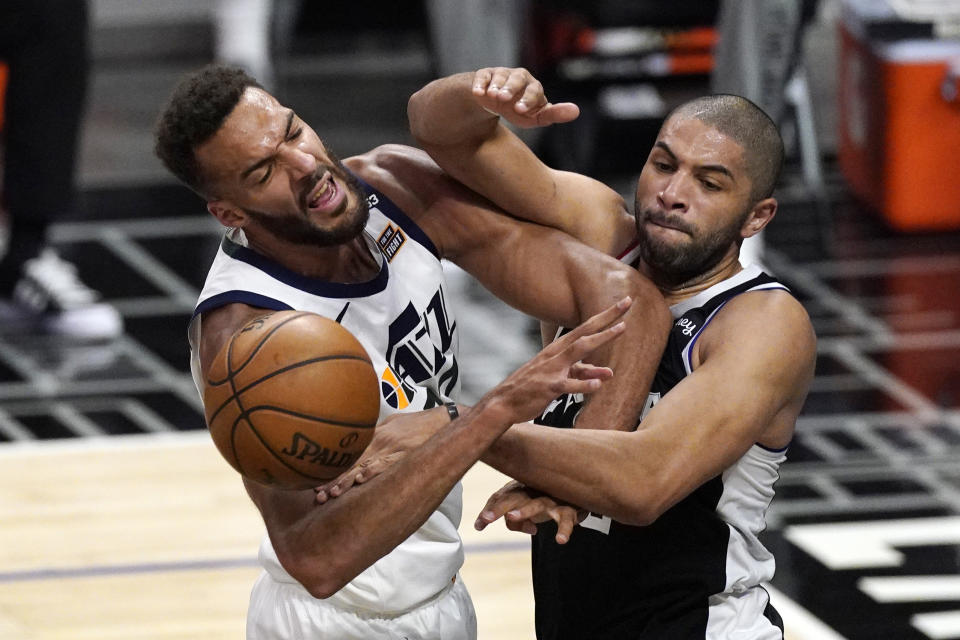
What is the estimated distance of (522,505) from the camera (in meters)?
3.03

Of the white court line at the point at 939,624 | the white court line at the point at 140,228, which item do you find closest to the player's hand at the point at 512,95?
the white court line at the point at 939,624

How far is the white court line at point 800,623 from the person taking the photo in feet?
15.3

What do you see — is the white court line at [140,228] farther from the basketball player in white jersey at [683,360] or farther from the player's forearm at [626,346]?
the player's forearm at [626,346]

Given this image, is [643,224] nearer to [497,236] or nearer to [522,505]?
[497,236]

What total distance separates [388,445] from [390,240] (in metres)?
0.63

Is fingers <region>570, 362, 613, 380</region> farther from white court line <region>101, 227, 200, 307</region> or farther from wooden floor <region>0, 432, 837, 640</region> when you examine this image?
white court line <region>101, 227, 200, 307</region>

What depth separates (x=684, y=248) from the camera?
10.8ft

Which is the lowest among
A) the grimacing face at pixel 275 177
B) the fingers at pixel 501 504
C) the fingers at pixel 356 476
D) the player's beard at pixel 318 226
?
the fingers at pixel 501 504

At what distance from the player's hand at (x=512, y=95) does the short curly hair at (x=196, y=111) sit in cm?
48

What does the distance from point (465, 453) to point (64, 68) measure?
5438 millimetres

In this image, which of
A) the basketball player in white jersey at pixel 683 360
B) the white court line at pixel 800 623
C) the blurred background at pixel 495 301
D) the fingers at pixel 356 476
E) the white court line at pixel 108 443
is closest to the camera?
the fingers at pixel 356 476

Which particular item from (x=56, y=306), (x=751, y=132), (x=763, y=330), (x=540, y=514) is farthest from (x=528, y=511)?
(x=56, y=306)

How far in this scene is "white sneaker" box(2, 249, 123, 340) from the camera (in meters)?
7.53

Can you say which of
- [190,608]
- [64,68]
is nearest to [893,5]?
[64,68]
